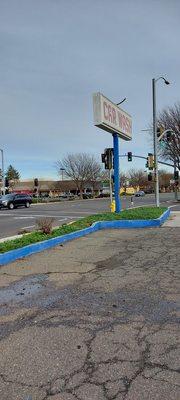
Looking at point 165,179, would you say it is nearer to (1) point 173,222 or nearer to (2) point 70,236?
(1) point 173,222

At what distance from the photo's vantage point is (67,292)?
6.92m

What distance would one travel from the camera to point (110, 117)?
62.7ft

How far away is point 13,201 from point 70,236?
29480 mm

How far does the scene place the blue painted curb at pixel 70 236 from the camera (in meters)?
9.69

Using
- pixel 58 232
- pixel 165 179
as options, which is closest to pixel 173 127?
pixel 58 232

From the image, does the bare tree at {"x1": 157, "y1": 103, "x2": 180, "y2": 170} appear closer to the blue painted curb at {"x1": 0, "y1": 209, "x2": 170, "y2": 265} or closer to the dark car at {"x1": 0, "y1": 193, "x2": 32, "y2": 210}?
the dark car at {"x1": 0, "y1": 193, "x2": 32, "y2": 210}

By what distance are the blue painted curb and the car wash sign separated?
4.31m

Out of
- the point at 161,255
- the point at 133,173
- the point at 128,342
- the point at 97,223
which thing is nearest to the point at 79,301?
the point at 128,342

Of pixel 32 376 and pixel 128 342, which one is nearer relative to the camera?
pixel 32 376

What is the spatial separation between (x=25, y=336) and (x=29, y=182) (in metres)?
133

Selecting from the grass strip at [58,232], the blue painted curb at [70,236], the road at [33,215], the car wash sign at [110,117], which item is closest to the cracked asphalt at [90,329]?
the blue painted curb at [70,236]

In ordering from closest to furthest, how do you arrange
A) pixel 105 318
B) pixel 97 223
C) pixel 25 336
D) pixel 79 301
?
pixel 25 336
pixel 105 318
pixel 79 301
pixel 97 223

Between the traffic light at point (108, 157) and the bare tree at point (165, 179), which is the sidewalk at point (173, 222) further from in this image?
the bare tree at point (165, 179)

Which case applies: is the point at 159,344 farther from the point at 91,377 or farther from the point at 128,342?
the point at 91,377
